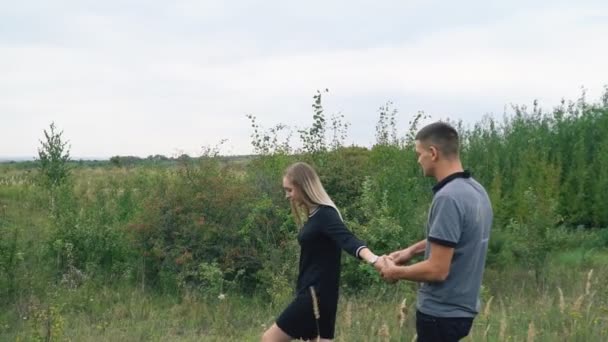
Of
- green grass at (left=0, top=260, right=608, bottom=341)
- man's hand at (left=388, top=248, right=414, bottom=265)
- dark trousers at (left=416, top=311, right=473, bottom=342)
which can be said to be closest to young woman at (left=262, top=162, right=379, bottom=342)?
man's hand at (left=388, top=248, right=414, bottom=265)

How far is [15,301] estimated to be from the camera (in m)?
10.0

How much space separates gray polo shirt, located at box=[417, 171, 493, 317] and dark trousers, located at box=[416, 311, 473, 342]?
1.2 inches

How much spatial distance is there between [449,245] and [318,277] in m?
1.60

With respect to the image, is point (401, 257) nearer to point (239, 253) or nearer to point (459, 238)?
point (459, 238)

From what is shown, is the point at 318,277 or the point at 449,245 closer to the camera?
the point at 449,245

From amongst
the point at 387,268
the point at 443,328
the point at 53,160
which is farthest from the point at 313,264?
the point at 53,160

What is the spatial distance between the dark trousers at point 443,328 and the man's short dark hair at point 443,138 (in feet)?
3.05

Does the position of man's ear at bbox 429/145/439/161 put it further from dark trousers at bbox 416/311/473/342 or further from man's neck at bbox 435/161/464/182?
dark trousers at bbox 416/311/473/342

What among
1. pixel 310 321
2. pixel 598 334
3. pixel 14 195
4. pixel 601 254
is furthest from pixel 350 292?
pixel 14 195

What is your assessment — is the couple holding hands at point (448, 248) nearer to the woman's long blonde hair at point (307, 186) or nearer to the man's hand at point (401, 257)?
the man's hand at point (401, 257)

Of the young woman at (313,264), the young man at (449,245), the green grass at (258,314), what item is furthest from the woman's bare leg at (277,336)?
the young man at (449,245)

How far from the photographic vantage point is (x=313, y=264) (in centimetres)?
532

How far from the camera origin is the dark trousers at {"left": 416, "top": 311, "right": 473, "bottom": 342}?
13.3ft

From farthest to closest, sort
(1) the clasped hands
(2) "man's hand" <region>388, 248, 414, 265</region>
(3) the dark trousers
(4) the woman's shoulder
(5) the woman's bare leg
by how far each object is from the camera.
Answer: (5) the woman's bare leg, (4) the woman's shoulder, (2) "man's hand" <region>388, 248, 414, 265</region>, (1) the clasped hands, (3) the dark trousers
